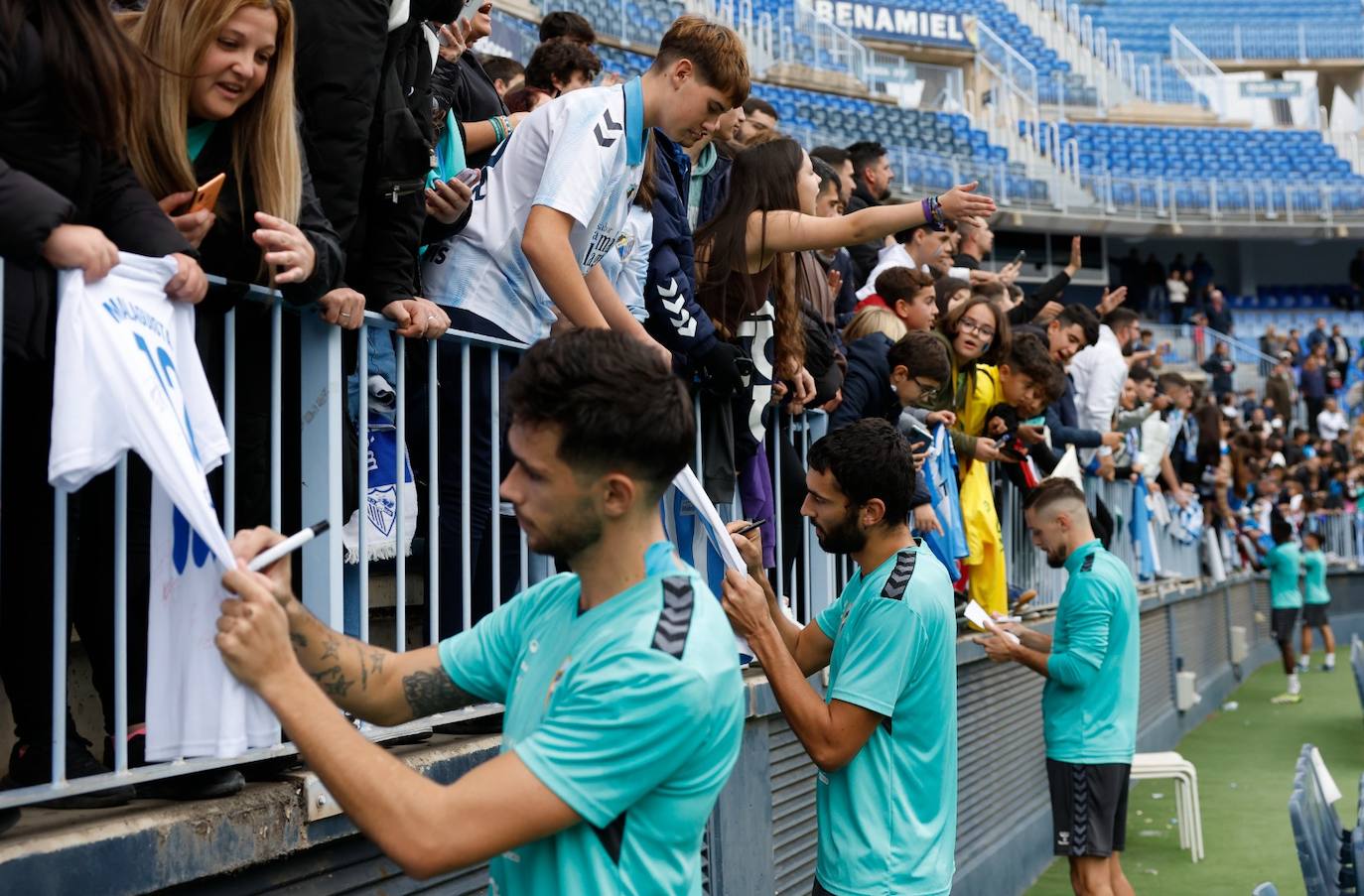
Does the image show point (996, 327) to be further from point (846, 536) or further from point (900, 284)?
point (846, 536)

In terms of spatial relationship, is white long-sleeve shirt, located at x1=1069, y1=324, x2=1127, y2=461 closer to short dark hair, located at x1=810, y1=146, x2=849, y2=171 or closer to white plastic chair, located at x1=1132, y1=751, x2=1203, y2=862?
white plastic chair, located at x1=1132, y1=751, x2=1203, y2=862

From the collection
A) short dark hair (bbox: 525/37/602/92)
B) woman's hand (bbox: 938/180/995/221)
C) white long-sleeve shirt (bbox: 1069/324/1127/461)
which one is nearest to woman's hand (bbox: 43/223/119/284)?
woman's hand (bbox: 938/180/995/221)

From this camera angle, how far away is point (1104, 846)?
21.5 ft

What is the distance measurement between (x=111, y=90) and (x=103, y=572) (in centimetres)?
85

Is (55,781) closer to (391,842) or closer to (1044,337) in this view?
(391,842)

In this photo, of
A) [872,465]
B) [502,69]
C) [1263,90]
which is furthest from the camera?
[1263,90]

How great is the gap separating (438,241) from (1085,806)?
418 cm

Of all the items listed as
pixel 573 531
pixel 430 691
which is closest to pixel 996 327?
pixel 430 691

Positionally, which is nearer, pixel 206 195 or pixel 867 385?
pixel 206 195

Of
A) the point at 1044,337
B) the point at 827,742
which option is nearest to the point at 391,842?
the point at 827,742

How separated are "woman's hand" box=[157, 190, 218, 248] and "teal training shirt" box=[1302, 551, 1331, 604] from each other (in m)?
20.5

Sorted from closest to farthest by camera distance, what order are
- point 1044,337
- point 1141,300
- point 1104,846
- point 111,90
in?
point 111,90, point 1104,846, point 1044,337, point 1141,300

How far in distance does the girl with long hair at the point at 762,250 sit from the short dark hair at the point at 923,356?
1.33m

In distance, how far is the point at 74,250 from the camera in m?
2.21
